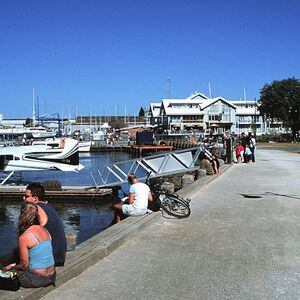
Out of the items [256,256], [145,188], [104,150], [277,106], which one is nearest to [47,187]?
→ [145,188]

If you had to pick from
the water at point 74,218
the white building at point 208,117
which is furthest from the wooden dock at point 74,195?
the white building at point 208,117

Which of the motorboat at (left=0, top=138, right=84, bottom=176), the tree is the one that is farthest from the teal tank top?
the tree

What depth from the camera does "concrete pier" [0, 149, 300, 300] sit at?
5.89 meters

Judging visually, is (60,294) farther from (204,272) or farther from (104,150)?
(104,150)

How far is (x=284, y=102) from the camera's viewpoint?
8888 centimetres

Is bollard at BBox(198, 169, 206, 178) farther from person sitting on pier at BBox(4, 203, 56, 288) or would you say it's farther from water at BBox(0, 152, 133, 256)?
person sitting on pier at BBox(4, 203, 56, 288)

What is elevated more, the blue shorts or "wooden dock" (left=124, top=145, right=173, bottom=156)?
the blue shorts

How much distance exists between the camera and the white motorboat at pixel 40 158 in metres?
29.6

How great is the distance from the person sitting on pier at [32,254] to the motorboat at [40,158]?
24500 mm

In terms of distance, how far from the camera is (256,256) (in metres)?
7.57

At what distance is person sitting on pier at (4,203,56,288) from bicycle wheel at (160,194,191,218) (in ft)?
18.2

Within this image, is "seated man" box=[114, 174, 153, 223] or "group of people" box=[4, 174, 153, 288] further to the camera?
"seated man" box=[114, 174, 153, 223]

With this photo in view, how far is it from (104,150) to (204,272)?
81.2 metres

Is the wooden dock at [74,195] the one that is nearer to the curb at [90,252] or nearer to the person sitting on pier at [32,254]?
the curb at [90,252]
